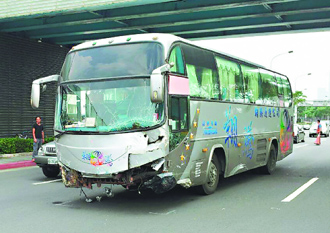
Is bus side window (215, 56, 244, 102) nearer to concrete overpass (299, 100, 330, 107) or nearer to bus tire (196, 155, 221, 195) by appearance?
bus tire (196, 155, 221, 195)

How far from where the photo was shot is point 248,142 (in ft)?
36.5

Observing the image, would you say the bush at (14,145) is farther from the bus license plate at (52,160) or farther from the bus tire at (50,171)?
the bus license plate at (52,160)

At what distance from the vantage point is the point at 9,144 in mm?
17297

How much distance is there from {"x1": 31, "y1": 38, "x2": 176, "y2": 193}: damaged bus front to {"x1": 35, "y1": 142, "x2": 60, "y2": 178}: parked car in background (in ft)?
11.9

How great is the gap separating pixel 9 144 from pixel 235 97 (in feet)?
35.9

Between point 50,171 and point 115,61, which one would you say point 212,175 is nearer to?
point 115,61

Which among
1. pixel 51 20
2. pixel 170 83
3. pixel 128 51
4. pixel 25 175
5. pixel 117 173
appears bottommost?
pixel 25 175

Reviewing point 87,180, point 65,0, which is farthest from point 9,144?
point 87,180

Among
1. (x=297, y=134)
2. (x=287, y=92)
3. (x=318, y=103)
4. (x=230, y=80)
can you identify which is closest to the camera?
(x=230, y=80)

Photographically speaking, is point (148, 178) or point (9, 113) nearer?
point (148, 178)

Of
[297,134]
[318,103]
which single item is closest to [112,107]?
[297,134]

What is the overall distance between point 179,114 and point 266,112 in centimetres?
548

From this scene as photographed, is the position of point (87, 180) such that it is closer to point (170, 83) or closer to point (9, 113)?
point (170, 83)

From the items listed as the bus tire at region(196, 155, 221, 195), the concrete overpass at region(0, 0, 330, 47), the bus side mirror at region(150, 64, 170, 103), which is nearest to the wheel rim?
the bus tire at region(196, 155, 221, 195)
